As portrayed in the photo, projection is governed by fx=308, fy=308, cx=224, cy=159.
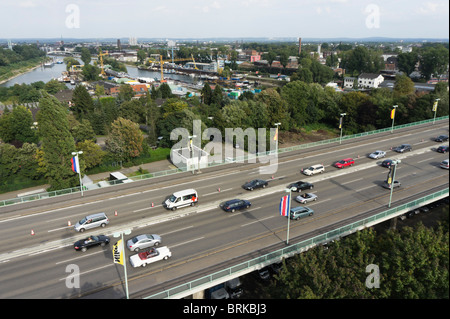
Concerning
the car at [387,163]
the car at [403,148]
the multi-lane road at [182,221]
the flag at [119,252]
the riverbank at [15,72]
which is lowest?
the multi-lane road at [182,221]

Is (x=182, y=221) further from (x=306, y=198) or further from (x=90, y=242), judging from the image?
(x=306, y=198)

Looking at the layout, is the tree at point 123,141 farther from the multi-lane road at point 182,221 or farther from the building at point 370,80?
the building at point 370,80

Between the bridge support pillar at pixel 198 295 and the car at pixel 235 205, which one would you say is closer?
the bridge support pillar at pixel 198 295

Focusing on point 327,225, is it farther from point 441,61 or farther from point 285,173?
point 441,61

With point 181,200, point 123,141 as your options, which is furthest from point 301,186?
point 123,141

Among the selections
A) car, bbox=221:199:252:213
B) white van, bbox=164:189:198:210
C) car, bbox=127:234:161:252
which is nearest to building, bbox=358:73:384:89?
car, bbox=221:199:252:213

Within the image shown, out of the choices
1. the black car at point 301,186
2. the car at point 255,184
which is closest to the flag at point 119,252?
the car at point 255,184
